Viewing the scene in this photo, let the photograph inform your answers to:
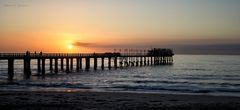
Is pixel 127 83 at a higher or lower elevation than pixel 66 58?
lower

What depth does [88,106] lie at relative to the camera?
20281mm

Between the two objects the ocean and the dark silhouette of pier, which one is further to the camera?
the dark silhouette of pier

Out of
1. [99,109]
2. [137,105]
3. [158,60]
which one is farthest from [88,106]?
[158,60]

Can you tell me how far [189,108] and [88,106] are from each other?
5.31 metres

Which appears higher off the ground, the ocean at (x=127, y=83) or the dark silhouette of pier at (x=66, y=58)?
the dark silhouette of pier at (x=66, y=58)

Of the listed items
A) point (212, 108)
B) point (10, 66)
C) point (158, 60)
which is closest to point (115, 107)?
point (212, 108)

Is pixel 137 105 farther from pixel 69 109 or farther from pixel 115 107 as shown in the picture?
pixel 69 109

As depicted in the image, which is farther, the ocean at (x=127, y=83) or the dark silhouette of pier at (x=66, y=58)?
the dark silhouette of pier at (x=66, y=58)

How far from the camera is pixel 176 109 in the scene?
19.5m

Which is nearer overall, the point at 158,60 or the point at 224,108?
the point at 224,108

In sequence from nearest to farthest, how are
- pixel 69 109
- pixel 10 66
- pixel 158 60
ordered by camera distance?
pixel 69 109 < pixel 10 66 < pixel 158 60

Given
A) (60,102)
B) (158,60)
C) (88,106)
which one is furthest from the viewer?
(158,60)

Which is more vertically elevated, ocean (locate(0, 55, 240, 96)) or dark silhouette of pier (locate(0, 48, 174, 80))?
dark silhouette of pier (locate(0, 48, 174, 80))

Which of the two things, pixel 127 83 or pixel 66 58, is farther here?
pixel 66 58
